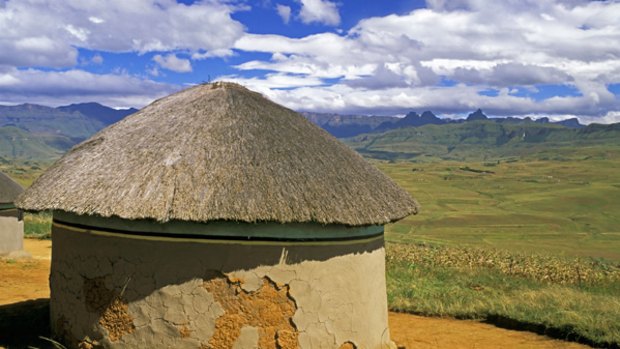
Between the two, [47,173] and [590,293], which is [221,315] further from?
[590,293]

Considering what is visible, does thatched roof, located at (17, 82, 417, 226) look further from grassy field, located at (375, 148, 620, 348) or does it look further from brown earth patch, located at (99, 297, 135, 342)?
grassy field, located at (375, 148, 620, 348)

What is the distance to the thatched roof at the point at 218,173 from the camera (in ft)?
21.9

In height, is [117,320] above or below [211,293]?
below

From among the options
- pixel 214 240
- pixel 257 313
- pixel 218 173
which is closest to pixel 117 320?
pixel 214 240

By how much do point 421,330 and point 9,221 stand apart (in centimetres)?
1168

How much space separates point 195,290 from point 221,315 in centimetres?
42

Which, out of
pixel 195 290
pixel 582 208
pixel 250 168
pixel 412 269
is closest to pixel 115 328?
pixel 195 290

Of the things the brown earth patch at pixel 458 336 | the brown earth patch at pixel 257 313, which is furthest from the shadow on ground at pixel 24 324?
the brown earth patch at pixel 458 336

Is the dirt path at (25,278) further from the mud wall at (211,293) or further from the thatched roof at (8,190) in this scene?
the mud wall at (211,293)

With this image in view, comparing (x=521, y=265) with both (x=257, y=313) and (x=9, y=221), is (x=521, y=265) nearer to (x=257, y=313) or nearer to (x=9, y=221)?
(x=257, y=313)

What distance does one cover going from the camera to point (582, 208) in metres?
78.9

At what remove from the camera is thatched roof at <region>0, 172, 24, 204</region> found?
1534 centimetres

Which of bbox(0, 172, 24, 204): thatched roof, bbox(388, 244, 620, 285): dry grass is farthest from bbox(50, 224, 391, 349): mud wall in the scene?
bbox(388, 244, 620, 285): dry grass

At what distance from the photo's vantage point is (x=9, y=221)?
1588 centimetres
